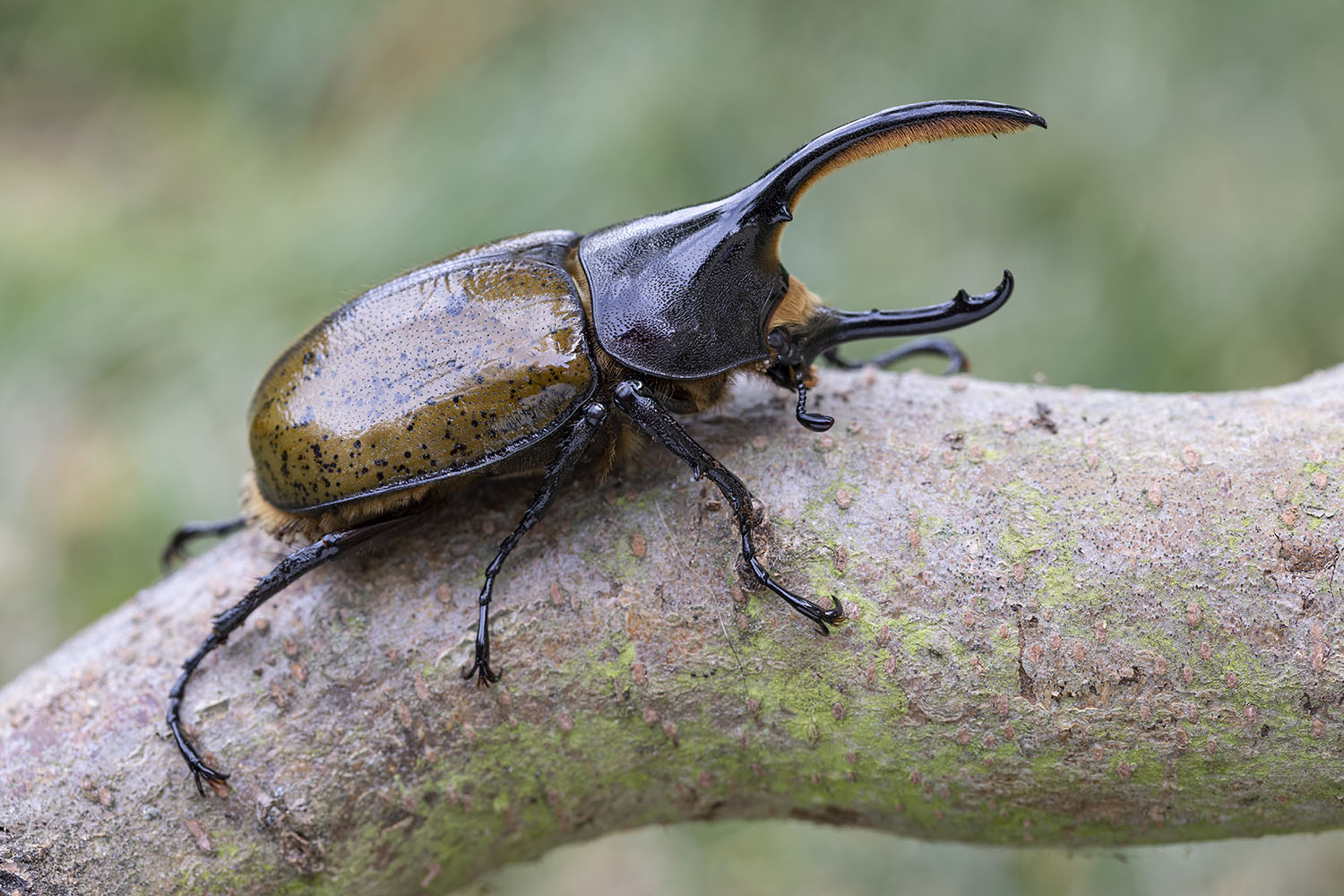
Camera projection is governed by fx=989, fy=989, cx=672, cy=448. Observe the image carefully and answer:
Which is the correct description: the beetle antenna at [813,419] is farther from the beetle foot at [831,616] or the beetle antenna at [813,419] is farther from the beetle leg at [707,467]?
the beetle foot at [831,616]

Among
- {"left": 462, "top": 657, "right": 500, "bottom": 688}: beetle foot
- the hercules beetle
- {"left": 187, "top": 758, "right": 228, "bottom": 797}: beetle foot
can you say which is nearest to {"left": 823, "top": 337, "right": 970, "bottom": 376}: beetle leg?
the hercules beetle

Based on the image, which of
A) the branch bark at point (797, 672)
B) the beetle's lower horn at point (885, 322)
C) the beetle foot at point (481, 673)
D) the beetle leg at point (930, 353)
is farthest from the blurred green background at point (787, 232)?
the beetle foot at point (481, 673)

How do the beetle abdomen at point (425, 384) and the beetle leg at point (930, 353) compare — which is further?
the beetle leg at point (930, 353)

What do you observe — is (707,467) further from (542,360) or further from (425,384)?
(425,384)

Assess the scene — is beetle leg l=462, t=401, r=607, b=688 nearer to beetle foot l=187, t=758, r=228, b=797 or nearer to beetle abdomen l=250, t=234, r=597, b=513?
beetle abdomen l=250, t=234, r=597, b=513

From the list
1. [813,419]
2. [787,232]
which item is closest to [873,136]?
→ [813,419]

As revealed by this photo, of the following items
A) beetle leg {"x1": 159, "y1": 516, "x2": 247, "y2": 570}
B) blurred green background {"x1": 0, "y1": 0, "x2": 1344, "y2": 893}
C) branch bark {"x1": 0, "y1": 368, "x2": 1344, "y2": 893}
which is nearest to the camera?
branch bark {"x1": 0, "y1": 368, "x2": 1344, "y2": 893}
